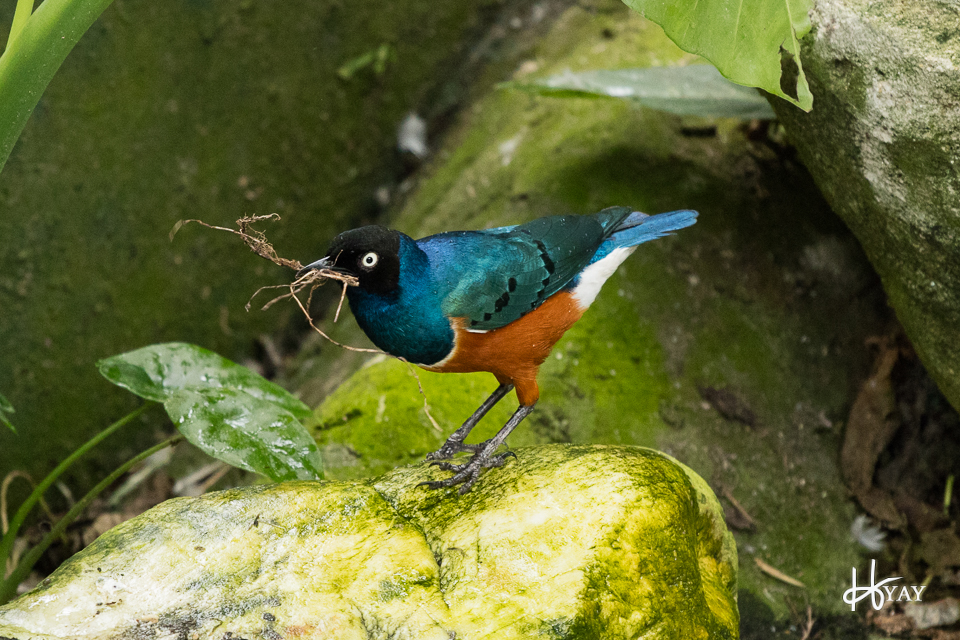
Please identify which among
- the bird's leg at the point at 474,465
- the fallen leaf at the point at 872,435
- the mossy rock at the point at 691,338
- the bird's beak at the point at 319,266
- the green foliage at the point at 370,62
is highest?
the bird's beak at the point at 319,266

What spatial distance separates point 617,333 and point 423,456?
43.8 inches

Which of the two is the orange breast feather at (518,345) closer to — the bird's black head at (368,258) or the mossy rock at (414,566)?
the bird's black head at (368,258)

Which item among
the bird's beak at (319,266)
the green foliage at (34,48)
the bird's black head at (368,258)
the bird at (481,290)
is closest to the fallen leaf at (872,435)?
the bird at (481,290)

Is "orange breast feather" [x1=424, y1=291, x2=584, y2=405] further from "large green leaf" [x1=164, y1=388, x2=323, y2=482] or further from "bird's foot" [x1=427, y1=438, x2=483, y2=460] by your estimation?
"large green leaf" [x1=164, y1=388, x2=323, y2=482]

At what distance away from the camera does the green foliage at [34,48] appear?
2.18m

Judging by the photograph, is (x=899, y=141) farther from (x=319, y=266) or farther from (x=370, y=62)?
(x=370, y=62)

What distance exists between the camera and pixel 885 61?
256 centimetres

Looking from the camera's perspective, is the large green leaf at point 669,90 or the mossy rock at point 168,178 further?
the large green leaf at point 669,90

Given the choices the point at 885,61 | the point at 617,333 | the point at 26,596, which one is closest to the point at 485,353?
the point at 617,333

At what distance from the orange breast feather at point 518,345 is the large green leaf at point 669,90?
4.16ft

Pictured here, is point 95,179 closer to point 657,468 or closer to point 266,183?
point 266,183

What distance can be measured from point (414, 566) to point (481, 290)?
94cm

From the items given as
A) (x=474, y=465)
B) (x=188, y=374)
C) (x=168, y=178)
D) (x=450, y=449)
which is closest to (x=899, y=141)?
(x=474, y=465)

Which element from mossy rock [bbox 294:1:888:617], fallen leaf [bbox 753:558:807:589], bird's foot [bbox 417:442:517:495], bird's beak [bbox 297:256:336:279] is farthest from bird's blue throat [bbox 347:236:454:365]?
fallen leaf [bbox 753:558:807:589]
